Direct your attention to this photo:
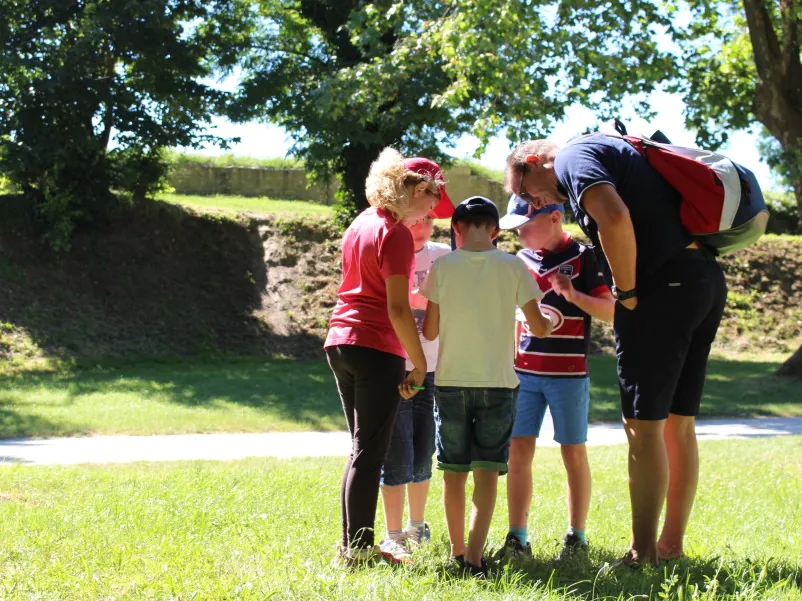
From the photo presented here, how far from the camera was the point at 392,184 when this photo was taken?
14.8 ft

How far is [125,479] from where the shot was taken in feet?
23.3

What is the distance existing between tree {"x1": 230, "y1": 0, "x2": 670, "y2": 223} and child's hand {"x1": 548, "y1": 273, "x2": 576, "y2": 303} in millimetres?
10363

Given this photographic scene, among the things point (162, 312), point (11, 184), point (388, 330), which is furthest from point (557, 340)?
point (11, 184)

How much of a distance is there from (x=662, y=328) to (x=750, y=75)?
52.8 ft

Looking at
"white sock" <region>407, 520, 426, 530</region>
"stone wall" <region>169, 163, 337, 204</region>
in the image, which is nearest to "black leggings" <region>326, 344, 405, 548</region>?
"white sock" <region>407, 520, 426, 530</region>

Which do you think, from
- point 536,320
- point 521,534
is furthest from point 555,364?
point 521,534

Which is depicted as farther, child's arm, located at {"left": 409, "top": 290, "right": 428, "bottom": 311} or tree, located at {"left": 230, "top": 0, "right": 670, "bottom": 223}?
tree, located at {"left": 230, "top": 0, "right": 670, "bottom": 223}

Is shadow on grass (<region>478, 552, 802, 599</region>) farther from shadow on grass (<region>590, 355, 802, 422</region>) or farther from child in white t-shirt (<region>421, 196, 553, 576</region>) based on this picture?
shadow on grass (<region>590, 355, 802, 422</region>)

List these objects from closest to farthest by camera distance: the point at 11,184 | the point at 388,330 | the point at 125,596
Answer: the point at 125,596 → the point at 388,330 → the point at 11,184

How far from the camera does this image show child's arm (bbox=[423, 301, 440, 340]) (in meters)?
4.56

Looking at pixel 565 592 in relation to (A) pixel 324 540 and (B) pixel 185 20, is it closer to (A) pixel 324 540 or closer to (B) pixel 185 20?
(A) pixel 324 540

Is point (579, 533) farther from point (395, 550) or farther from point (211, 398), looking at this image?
point (211, 398)

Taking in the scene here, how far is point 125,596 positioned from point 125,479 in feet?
11.6

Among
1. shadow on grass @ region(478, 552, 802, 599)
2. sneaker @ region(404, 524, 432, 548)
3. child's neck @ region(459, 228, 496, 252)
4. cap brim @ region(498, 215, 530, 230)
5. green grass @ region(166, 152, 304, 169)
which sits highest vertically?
green grass @ region(166, 152, 304, 169)
